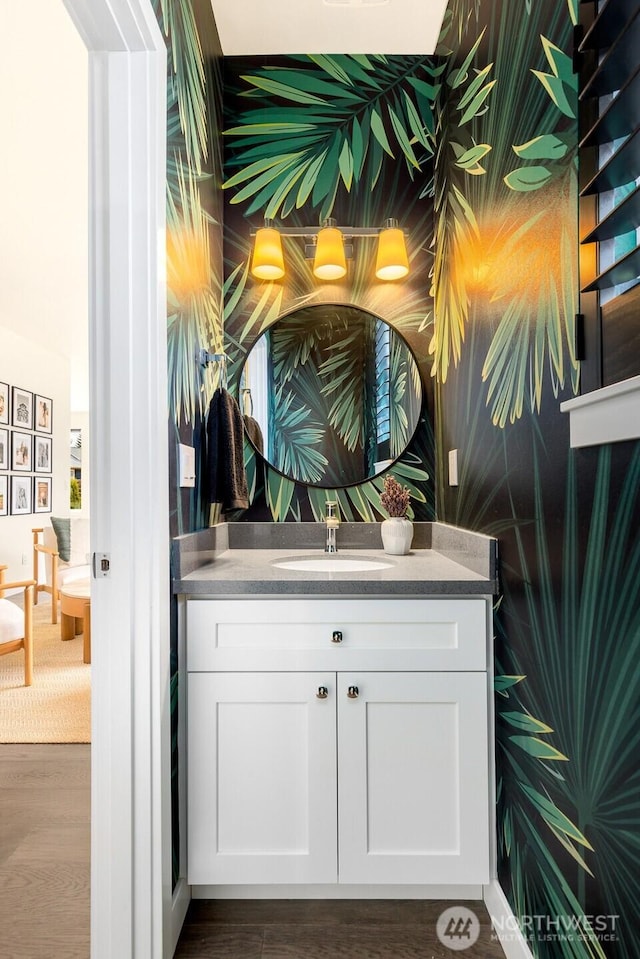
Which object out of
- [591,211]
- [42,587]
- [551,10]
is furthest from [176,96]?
[42,587]

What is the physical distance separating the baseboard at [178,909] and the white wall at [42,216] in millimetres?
2609

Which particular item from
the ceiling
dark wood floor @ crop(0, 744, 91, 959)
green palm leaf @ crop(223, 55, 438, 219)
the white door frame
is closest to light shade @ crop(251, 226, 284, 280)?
green palm leaf @ crop(223, 55, 438, 219)

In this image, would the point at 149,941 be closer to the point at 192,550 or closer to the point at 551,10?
the point at 192,550

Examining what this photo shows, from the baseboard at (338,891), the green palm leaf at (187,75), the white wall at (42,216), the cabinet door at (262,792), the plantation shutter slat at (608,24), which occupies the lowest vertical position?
the baseboard at (338,891)

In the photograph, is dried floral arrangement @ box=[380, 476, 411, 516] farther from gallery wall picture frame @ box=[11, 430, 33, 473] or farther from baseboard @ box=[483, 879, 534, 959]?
gallery wall picture frame @ box=[11, 430, 33, 473]

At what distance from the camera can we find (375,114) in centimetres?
212

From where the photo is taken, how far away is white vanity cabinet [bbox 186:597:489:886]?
1382mm

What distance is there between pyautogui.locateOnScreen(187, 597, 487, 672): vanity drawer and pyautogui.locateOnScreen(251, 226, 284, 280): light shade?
1.28 metres

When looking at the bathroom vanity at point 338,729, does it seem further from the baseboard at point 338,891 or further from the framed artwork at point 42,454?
the framed artwork at point 42,454

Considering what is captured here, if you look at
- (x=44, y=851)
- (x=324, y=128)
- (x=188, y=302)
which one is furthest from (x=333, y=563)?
(x=324, y=128)

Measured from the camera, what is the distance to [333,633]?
1407 millimetres

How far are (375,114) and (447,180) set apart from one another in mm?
481

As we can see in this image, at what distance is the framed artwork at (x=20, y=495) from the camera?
527cm

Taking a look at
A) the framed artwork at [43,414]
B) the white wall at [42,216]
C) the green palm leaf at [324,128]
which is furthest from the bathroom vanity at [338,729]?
the framed artwork at [43,414]
